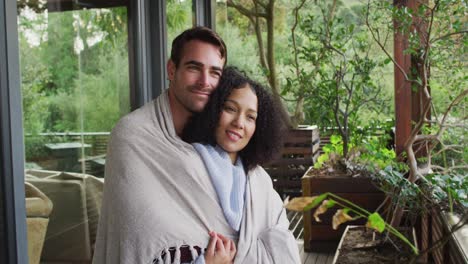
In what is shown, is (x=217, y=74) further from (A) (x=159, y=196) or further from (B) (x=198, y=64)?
(A) (x=159, y=196)

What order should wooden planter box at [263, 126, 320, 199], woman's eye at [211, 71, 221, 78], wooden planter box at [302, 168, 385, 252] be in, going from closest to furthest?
1. woman's eye at [211, 71, 221, 78]
2. wooden planter box at [302, 168, 385, 252]
3. wooden planter box at [263, 126, 320, 199]

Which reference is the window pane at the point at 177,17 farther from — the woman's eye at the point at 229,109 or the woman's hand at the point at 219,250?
the woman's hand at the point at 219,250

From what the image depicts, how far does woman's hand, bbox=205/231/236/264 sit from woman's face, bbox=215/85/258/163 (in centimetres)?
25

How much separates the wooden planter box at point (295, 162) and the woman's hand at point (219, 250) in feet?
12.8

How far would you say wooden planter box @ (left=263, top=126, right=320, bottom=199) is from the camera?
17.4ft

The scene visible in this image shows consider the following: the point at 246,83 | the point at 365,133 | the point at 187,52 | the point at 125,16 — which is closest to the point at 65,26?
the point at 125,16

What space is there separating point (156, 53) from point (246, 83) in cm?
138

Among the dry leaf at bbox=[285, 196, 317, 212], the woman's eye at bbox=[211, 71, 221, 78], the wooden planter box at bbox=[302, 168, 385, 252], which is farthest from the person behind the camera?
the wooden planter box at bbox=[302, 168, 385, 252]

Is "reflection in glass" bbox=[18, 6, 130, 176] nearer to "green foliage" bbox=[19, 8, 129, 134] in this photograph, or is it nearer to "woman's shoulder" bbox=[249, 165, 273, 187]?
"green foliage" bbox=[19, 8, 129, 134]

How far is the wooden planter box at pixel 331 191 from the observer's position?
13.1ft

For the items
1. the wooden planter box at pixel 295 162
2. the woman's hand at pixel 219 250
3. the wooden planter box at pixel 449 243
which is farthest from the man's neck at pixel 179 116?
the wooden planter box at pixel 295 162

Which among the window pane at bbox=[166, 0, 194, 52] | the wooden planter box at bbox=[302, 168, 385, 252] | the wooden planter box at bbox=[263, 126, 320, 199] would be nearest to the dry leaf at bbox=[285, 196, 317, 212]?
the window pane at bbox=[166, 0, 194, 52]

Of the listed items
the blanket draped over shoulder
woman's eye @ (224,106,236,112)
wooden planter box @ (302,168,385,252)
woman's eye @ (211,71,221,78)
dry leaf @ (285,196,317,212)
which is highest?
woman's eye @ (211,71,221,78)

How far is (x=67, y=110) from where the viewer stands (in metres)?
2.29
